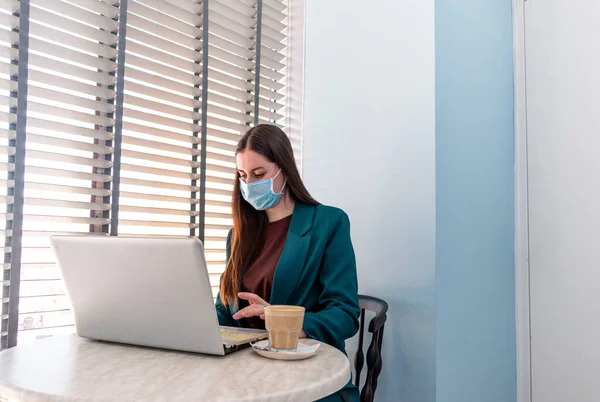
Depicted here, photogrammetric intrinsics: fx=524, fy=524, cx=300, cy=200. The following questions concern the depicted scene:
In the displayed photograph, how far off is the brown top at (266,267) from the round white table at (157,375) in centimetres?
52

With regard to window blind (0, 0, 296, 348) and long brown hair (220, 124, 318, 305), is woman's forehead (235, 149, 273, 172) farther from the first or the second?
window blind (0, 0, 296, 348)

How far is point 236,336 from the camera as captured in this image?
1137mm

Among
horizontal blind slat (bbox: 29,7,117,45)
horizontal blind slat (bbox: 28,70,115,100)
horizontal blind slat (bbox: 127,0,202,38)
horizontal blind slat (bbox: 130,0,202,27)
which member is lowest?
horizontal blind slat (bbox: 28,70,115,100)

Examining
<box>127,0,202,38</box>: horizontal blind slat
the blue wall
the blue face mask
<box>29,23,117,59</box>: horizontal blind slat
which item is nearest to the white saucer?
the blue face mask

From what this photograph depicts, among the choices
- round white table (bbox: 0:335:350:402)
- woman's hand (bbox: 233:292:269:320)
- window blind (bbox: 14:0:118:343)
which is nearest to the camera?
round white table (bbox: 0:335:350:402)

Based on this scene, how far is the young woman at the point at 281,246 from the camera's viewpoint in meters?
1.50

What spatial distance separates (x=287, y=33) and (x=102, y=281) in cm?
174

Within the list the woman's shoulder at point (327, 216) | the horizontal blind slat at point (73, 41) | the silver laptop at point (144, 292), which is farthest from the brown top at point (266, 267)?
the horizontal blind slat at point (73, 41)

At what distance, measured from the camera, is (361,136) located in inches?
79.2

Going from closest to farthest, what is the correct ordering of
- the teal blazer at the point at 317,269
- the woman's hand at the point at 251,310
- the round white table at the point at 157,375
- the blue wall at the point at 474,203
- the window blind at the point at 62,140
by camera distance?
→ the round white table at the point at 157,375
the woman's hand at the point at 251,310
the teal blazer at the point at 317,269
the window blind at the point at 62,140
the blue wall at the point at 474,203

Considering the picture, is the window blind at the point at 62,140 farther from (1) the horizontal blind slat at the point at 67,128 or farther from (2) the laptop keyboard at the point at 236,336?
(2) the laptop keyboard at the point at 236,336

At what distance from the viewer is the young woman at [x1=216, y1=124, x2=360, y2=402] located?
150 cm

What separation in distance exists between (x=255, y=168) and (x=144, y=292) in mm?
734

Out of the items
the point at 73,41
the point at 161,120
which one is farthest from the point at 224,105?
the point at 73,41
